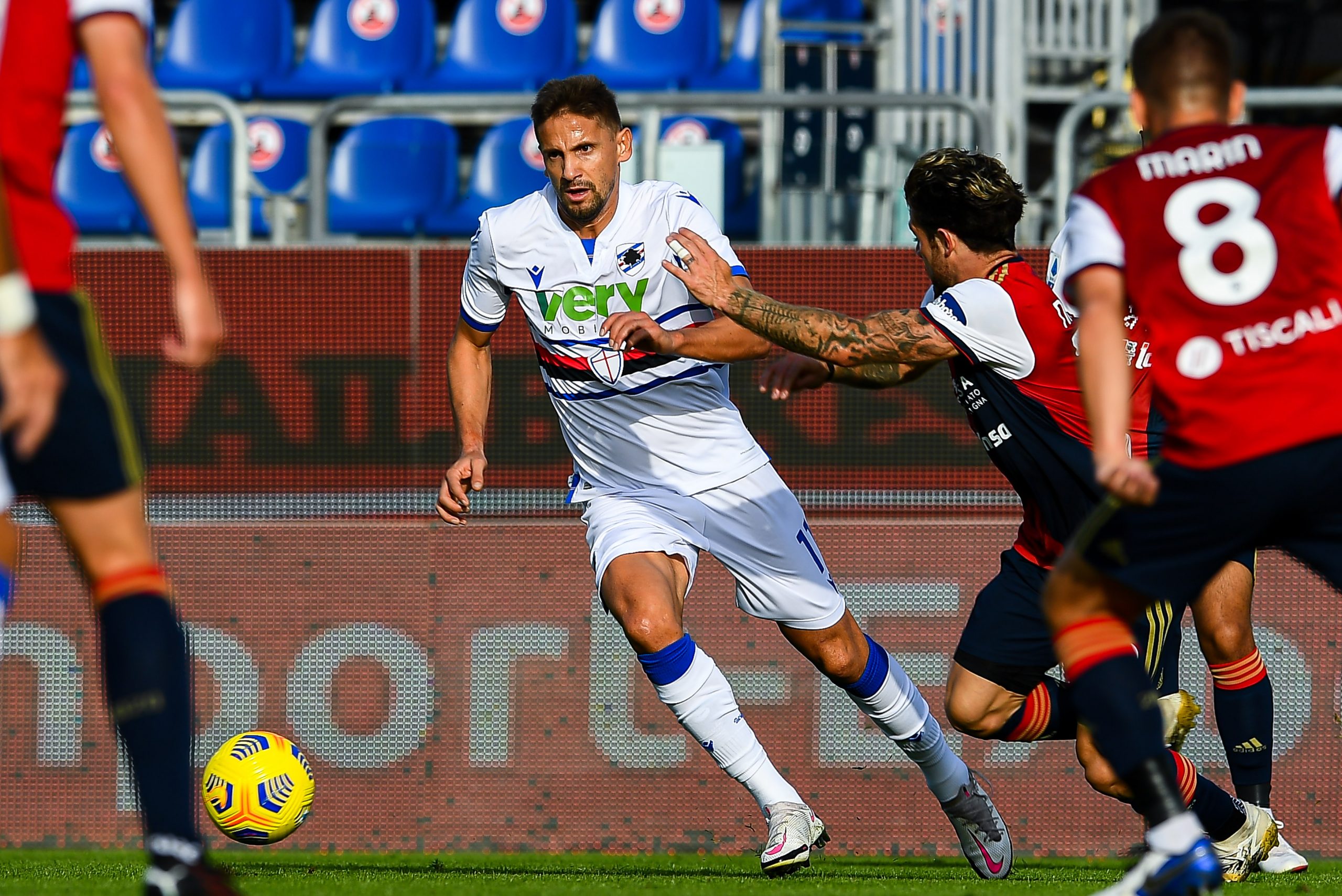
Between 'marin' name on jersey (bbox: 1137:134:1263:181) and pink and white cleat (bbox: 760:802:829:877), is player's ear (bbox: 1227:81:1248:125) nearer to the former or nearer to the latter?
'marin' name on jersey (bbox: 1137:134:1263:181)

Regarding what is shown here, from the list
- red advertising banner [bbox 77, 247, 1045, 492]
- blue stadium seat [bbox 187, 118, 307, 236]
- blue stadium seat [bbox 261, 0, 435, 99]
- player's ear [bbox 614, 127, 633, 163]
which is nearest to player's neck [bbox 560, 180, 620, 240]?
player's ear [bbox 614, 127, 633, 163]

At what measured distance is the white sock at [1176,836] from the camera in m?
2.98

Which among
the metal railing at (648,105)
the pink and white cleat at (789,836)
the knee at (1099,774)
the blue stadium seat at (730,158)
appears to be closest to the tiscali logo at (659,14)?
the blue stadium seat at (730,158)

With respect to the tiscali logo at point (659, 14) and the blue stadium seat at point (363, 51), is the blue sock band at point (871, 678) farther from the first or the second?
the blue stadium seat at point (363, 51)

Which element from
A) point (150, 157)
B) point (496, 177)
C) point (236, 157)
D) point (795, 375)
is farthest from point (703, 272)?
point (496, 177)

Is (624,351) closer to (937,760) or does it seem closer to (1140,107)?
(937,760)

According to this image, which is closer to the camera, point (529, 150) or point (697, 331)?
point (697, 331)

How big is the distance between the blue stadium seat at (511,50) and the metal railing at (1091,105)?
5.02 m

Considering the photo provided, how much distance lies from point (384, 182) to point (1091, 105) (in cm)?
501

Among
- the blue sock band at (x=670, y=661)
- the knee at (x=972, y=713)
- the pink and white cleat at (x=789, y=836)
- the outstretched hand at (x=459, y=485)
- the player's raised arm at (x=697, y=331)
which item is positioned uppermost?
the player's raised arm at (x=697, y=331)

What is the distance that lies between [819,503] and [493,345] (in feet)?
5.19

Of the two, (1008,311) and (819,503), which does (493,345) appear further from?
(1008,311)

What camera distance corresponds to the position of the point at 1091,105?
7.04 m

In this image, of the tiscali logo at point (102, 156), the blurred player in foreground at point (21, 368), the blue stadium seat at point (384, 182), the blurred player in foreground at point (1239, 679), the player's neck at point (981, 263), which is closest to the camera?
the blurred player in foreground at point (21, 368)
